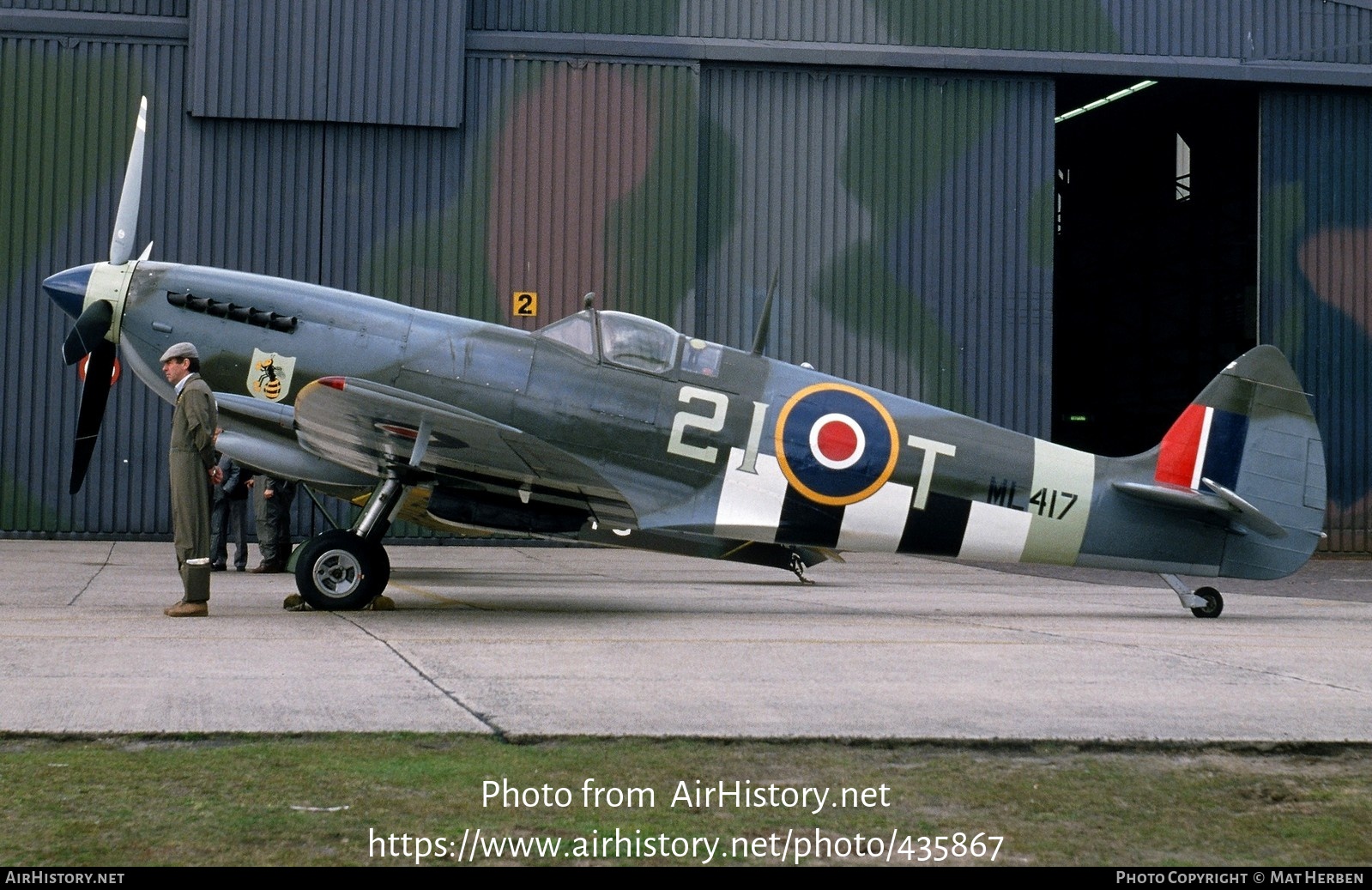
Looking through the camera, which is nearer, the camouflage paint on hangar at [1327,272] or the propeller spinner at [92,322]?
the propeller spinner at [92,322]

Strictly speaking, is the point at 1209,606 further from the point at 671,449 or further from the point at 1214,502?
the point at 671,449

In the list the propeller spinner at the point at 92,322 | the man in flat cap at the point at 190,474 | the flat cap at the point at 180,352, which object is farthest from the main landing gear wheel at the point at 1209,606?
the propeller spinner at the point at 92,322

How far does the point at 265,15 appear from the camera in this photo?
1922 centimetres

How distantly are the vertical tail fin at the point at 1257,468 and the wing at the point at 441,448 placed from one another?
13.6 feet

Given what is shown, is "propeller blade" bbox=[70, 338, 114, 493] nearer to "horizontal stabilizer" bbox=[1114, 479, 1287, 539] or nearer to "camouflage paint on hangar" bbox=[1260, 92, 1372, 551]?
"horizontal stabilizer" bbox=[1114, 479, 1287, 539]

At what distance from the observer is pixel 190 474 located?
328 inches

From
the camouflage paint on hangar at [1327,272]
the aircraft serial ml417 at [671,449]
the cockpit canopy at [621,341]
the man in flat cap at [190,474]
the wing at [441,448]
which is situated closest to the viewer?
the wing at [441,448]

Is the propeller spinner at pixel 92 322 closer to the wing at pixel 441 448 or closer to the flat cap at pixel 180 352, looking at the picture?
the flat cap at pixel 180 352

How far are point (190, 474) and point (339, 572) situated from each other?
1.17 meters

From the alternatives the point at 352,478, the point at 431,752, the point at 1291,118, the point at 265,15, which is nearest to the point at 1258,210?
the point at 1291,118

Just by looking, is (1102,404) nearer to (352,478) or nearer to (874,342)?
(874,342)

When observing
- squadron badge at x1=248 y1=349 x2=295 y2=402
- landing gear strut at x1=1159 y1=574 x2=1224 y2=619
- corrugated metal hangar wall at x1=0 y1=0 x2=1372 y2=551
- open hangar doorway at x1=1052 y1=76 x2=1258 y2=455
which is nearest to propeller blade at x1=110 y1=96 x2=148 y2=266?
squadron badge at x1=248 y1=349 x2=295 y2=402

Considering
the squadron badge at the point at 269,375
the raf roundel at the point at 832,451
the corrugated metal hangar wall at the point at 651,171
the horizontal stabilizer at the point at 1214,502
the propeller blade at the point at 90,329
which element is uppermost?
the corrugated metal hangar wall at the point at 651,171

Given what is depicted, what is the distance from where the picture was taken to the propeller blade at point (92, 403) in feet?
31.0
